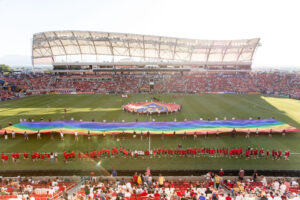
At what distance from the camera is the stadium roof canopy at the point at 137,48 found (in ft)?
189

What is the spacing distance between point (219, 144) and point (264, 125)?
26.0ft

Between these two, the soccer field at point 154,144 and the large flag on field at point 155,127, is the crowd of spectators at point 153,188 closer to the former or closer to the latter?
the soccer field at point 154,144

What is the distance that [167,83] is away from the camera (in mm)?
62531

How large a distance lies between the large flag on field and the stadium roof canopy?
40147 mm

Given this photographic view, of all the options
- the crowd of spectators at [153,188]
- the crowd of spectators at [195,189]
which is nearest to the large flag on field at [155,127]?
the crowd of spectators at [153,188]

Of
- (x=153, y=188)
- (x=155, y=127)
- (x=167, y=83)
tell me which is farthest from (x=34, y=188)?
(x=167, y=83)

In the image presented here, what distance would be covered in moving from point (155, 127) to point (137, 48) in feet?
156

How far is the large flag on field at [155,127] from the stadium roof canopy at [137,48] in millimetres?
40147

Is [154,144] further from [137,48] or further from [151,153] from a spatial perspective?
[137,48]

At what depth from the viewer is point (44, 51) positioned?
64812mm

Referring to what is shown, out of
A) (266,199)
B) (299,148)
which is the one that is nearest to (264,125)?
(299,148)

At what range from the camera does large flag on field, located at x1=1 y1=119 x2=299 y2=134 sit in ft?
70.3

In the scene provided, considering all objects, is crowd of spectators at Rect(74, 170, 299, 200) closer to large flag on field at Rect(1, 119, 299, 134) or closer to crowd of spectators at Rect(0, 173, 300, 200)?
crowd of spectators at Rect(0, 173, 300, 200)

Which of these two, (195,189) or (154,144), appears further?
(154,144)
